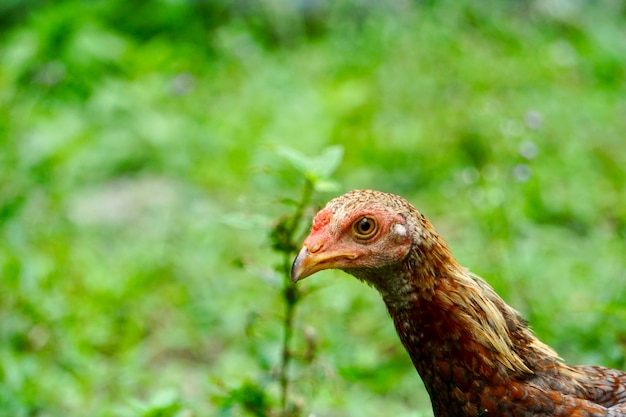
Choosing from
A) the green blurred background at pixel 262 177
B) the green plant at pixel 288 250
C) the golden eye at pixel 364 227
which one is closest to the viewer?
the golden eye at pixel 364 227

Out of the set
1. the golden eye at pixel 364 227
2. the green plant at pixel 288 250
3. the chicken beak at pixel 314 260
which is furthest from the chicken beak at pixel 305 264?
the green plant at pixel 288 250

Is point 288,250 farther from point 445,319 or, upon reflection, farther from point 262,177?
point 262,177

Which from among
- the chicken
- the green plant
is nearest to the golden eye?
the chicken

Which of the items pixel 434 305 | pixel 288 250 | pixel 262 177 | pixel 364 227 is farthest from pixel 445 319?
pixel 262 177

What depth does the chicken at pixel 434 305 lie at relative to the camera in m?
2.48

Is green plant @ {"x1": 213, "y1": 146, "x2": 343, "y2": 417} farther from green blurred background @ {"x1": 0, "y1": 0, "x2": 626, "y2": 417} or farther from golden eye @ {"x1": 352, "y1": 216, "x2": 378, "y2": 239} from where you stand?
golden eye @ {"x1": 352, "y1": 216, "x2": 378, "y2": 239}

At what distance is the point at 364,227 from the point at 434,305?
30cm

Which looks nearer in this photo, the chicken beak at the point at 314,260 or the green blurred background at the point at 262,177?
the chicken beak at the point at 314,260

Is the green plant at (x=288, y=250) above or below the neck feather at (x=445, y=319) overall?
below

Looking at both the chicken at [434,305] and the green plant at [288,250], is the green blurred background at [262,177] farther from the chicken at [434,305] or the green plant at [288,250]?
the chicken at [434,305]

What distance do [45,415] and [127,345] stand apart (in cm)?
82

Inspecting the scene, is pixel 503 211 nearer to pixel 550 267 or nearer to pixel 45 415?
pixel 550 267

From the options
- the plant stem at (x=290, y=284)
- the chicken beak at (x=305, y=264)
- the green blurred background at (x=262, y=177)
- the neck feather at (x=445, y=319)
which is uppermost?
the chicken beak at (x=305, y=264)

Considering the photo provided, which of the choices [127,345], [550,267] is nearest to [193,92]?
[127,345]
